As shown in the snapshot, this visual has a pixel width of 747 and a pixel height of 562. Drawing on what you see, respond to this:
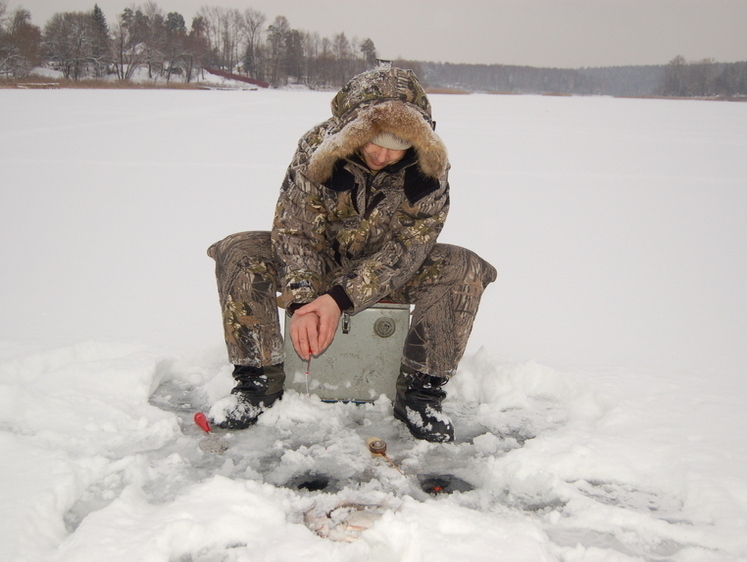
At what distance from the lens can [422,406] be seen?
192 centimetres

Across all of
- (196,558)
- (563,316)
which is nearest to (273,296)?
(196,558)

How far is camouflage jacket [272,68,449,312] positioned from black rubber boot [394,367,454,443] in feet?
1.03

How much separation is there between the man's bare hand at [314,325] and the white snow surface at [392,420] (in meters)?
0.32

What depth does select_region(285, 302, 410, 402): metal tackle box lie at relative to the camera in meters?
2.05

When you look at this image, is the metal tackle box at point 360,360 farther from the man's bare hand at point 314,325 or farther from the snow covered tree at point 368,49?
the snow covered tree at point 368,49

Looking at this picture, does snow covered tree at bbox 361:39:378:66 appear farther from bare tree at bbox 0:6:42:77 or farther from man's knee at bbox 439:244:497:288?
man's knee at bbox 439:244:497:288

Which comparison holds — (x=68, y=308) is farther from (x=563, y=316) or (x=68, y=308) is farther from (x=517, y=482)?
(x=563, y=316)

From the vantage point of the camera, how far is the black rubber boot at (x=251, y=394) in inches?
74.2

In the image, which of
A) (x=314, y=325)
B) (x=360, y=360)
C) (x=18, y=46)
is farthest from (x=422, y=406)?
(x=18, y=46)

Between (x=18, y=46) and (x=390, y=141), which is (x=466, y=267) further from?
(x=18, y=46)

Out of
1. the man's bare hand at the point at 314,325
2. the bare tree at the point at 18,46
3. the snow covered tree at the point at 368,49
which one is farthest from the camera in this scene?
the snow covered tree at the point at 368,49

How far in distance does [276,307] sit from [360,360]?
1.20ft

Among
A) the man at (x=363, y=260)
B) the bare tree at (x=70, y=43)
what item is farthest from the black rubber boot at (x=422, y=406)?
the bare tree at (x=70, y=43)

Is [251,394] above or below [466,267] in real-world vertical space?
below
